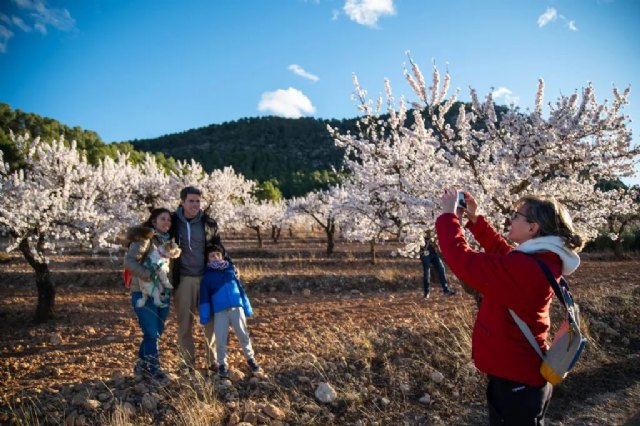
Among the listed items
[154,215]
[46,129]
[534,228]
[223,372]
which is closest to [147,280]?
[154,215]

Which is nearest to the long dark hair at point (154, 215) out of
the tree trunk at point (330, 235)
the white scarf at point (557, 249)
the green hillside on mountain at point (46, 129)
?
the white scarf at point (557, 249)

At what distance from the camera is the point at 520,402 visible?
1981 mm

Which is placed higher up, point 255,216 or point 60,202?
point 60,202

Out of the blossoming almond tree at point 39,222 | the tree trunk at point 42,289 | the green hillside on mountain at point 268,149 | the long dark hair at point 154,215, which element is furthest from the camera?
the green hillside on mountain at point 268,149

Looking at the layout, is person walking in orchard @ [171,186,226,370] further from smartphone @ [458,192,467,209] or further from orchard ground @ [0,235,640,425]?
smartphone @ [458,192,467,209]

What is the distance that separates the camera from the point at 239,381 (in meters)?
4.09

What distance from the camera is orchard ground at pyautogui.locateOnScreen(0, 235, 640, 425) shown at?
3457mm

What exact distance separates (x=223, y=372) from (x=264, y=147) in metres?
111

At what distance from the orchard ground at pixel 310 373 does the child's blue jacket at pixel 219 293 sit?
2.53ft

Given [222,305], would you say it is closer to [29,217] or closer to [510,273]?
[510,273]

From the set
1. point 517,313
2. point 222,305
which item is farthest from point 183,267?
point 517,313

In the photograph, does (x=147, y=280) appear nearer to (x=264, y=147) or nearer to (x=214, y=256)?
(x=214, y=256)

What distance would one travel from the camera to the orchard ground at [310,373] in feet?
11.3

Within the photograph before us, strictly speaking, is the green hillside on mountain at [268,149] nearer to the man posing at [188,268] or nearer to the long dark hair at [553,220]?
the man posing at [188,268]
